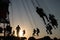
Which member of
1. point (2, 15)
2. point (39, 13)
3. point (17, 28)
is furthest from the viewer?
point (2, 15)

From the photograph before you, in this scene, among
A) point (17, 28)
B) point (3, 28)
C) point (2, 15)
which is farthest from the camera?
point (2, 15)

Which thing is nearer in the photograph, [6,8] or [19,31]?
[19,31]

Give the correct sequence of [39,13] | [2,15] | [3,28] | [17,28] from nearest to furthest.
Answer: [39,13], [17,28], [3,28], [2,15]

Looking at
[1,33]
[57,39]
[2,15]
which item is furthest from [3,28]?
[57,39]

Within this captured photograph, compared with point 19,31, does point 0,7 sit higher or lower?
higher

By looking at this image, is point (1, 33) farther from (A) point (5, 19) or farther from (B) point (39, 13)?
(B) point (39, 13)

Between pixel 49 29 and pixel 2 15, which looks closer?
pixel 49 29

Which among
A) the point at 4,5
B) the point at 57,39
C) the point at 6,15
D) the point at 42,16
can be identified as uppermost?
the point at 4,5

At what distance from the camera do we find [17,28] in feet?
116

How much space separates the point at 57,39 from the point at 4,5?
1603 centimetres

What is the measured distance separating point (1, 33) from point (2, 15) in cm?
476

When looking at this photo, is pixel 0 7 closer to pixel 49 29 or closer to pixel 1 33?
pixel 1 33

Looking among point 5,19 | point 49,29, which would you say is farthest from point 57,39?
point 5,19

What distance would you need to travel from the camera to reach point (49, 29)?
32.9 metres
